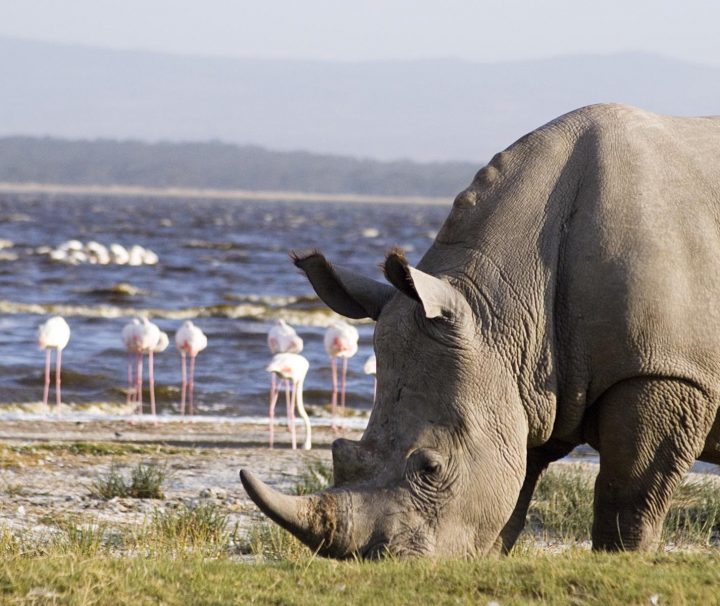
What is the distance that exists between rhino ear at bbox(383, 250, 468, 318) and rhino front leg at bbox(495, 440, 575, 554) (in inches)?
42.9

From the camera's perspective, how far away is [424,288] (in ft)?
20.6

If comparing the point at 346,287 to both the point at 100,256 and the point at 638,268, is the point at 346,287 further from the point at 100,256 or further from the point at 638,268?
the point at 100,256

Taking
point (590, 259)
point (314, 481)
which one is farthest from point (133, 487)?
point (590, 259)

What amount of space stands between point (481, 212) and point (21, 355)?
47.1ft

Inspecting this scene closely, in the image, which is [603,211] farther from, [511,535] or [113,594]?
[113,594]

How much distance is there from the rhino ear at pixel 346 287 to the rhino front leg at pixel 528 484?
1.09 m

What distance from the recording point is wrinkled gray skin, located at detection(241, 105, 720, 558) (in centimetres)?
632

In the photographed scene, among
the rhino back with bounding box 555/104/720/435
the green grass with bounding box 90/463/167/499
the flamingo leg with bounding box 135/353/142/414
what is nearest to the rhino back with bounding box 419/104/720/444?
the rhino back with bounding box 555/104/720/435

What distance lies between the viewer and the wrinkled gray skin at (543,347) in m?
6.32

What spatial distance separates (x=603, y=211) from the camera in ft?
22.0

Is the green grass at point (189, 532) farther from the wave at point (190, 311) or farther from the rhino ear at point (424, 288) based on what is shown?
the wave at point (190, 311)

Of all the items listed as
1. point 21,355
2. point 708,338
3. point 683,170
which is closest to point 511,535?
point 708,338

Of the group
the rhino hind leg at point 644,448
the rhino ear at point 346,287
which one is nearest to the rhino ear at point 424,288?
the rhino ear at point 346,287

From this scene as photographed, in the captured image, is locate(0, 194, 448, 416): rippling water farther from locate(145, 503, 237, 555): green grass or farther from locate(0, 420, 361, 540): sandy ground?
locate(145, 503, 237, 555): green grass
